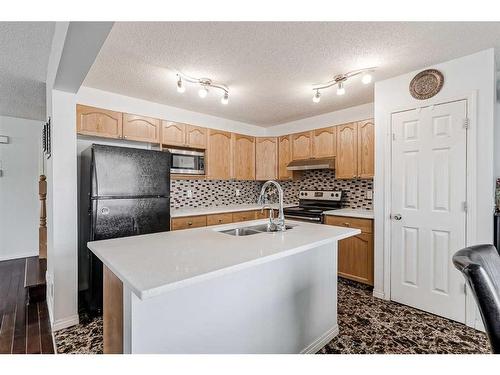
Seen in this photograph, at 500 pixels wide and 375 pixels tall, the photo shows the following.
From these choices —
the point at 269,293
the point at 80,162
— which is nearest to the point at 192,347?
the point at 269,293

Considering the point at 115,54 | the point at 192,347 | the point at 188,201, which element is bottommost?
the point at 192,347

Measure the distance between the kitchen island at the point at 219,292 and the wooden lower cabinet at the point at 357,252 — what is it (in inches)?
44.1

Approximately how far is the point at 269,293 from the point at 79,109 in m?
2.63

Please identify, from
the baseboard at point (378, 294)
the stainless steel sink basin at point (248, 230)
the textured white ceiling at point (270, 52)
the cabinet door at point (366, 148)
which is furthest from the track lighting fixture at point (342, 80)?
the baseboard at point (378, 294)

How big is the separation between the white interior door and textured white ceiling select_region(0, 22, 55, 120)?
304cm

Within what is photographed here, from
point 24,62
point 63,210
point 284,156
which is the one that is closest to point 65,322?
point 63,210

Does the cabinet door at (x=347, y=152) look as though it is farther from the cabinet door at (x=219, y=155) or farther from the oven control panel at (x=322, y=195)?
the cabinet door at (x=219, y=155)

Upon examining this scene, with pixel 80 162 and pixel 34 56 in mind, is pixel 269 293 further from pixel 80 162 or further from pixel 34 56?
pixel 34 56

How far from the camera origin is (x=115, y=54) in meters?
2.07

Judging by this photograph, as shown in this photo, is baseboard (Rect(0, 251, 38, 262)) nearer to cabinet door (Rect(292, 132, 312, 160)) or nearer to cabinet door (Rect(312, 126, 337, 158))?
cabinet door (Rect(292, 132, 312, 160))

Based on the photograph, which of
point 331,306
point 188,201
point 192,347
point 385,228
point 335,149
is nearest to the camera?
point 192,347

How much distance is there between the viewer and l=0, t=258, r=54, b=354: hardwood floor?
6.42 feet

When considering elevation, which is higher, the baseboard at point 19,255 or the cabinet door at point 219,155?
the cabinet door at point 219,155

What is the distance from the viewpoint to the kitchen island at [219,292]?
111 centimetres
